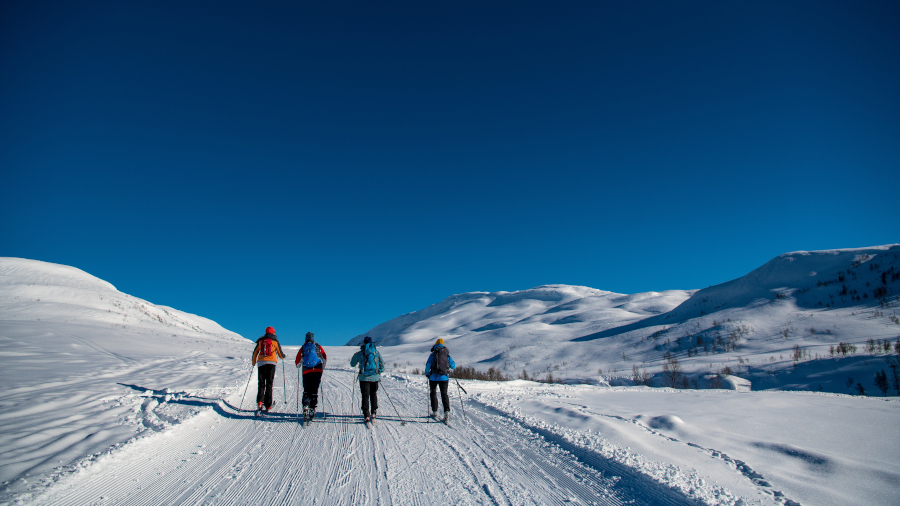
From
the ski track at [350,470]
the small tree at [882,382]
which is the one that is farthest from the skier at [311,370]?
the small tree at [882,382]

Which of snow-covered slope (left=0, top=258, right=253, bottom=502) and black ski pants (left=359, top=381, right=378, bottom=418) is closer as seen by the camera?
snow-covered slope (left=0, top=258, right=253, bottom=502)

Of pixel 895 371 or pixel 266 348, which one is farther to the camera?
pixel 895 371

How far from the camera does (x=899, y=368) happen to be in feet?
39.4

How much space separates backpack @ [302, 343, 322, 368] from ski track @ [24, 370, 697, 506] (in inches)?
45.8

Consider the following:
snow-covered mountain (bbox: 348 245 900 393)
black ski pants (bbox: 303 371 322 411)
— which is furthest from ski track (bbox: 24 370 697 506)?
snow-covered mountain (bbox: 348 245 900 393)

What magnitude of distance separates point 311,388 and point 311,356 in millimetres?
633

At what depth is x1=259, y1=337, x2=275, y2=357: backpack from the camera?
8.38 metres

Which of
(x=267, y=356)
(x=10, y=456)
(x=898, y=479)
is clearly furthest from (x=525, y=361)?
(x=10, y=456)

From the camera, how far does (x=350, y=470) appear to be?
188 inches

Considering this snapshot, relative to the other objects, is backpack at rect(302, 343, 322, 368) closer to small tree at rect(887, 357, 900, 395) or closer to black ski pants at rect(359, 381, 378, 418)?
black ski pants at rect(359, 381, 378, 418)

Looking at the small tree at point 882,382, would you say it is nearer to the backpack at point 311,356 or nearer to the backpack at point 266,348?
the backpack at point 311,356

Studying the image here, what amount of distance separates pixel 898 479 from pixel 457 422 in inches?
234

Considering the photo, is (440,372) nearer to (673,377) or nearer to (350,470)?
(350,470)

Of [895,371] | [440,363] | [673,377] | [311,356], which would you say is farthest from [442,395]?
[895,371]
